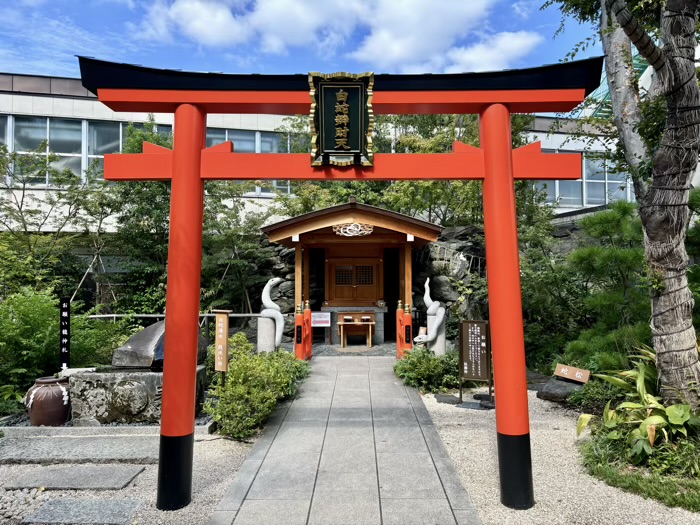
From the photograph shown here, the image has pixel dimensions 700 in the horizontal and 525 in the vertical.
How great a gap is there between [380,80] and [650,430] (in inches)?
179

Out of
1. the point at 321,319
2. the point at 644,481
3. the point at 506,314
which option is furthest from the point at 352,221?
the point at 644,481

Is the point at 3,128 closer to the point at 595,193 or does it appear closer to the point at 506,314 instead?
the point at 506,314

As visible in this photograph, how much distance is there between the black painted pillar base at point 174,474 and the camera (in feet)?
13.4

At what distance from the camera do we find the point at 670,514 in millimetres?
3867

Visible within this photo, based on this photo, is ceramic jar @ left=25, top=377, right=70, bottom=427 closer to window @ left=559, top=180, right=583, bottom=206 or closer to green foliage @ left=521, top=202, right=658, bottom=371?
green foliage @ left=521, top=202, right=658, bottom=371

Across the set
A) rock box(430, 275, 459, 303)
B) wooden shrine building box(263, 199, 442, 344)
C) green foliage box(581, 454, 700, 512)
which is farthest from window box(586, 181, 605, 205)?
green foliage box(581, 454, 700, 512)

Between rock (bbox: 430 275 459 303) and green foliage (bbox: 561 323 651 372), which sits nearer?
green foliage (bbox: 561 323 651 372)

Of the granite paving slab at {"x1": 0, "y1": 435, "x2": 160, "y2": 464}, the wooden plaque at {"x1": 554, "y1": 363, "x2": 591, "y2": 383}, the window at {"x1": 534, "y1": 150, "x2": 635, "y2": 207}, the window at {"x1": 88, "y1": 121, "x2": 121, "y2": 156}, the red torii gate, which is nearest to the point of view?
the red torii gate

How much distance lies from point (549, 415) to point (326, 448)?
3721 mm

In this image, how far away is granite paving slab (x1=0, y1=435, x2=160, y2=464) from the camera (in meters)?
5.32

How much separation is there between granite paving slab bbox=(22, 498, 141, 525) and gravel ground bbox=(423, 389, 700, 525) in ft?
10.4

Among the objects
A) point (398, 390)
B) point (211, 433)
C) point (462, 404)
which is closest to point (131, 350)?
point (211, 433)

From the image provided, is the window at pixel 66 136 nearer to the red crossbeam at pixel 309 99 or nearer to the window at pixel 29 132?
the window at pixel 29 132

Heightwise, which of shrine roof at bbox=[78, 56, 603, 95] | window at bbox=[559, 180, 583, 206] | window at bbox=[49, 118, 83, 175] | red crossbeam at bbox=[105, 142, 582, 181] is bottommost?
red crossbeam at bbox=[105, 142, 582, 181]
